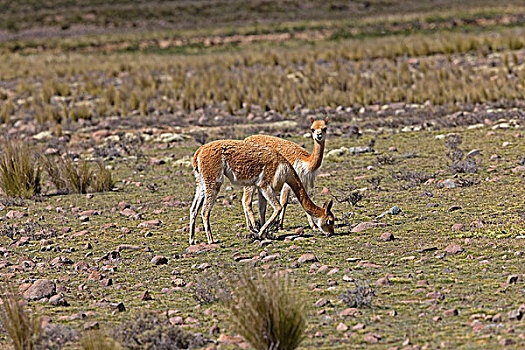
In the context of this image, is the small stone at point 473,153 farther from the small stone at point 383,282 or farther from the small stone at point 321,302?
the small stone at point 321,302

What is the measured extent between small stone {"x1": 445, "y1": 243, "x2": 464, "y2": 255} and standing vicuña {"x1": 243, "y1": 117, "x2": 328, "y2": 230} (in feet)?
6.51

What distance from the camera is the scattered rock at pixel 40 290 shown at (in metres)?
7.04

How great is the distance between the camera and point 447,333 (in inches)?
208

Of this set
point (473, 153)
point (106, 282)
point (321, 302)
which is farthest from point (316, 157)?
point (473, 153)

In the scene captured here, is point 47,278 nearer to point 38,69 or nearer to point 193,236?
point 193,236

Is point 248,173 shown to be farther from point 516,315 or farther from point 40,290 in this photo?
point 516,315

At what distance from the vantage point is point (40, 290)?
7.06 meters

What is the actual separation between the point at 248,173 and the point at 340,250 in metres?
1.47

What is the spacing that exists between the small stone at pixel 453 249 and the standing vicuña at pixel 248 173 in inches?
62.5

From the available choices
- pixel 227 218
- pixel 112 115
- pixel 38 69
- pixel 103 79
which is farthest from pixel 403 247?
pixel 38 69

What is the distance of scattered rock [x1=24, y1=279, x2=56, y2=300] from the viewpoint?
7.04m

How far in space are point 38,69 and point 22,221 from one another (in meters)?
22.4

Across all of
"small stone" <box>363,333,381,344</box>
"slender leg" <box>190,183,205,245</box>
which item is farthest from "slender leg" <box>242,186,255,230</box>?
"small stone" <box>363,333,381,344</box>

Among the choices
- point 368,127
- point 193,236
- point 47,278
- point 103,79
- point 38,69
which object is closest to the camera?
point 47,278
